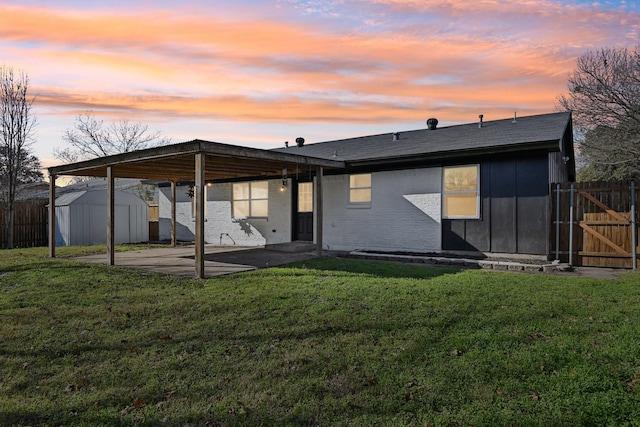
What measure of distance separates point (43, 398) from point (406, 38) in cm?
1004

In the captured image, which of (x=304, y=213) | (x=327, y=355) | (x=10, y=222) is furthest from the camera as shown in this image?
(x=10, y=222)

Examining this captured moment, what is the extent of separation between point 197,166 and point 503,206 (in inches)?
296

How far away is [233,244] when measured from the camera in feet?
54.3

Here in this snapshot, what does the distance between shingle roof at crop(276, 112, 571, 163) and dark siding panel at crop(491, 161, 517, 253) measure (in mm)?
639

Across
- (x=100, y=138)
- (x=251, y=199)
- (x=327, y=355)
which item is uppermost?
(x=100, y=138)

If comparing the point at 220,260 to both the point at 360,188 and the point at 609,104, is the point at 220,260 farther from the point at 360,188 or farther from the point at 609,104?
the point at 609,104

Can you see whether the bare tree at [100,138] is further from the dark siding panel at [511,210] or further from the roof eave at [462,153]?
the dark siding panel at [511,210]

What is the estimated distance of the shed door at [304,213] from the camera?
1441cm

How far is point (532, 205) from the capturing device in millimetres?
10266

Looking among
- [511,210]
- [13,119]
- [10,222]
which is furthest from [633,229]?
[13,119]

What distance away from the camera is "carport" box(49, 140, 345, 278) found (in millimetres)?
8367

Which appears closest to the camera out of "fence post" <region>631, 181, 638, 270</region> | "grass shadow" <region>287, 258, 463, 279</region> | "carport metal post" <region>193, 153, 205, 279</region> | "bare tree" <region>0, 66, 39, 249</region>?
"carport metal post" <region>193, 153, 205, 279</region>

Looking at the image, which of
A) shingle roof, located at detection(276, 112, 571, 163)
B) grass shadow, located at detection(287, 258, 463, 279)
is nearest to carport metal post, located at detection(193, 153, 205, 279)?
grass shadow, located at detection(287, 258, 463, 279)

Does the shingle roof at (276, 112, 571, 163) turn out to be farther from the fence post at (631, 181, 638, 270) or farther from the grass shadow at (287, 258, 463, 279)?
the grass shadow at (287, 258, 463, 279)
